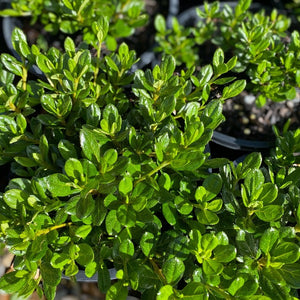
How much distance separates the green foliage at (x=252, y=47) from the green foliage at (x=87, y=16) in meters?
0.13

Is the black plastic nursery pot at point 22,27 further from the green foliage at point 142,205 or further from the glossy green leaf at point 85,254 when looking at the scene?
the glossy green leaf at point 85,254

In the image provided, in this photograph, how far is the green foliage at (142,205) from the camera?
97 centimetres

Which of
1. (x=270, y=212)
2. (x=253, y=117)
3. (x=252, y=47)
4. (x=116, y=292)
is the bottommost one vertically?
(x=253, y=117)

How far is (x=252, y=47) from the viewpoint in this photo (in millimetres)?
1457

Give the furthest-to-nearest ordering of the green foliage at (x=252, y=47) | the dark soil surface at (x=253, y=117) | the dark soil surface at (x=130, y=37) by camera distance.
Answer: the dark soil surface at (x=130, y=37) → the dark soil surface at (x=253, y=117) → the green foliage at (x=252, y=47)

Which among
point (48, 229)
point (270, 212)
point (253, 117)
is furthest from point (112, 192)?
point (253, 117)

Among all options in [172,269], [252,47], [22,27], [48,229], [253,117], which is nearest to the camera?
[172,269]

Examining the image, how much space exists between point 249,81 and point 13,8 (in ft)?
3.54

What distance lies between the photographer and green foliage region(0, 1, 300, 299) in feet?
3.17

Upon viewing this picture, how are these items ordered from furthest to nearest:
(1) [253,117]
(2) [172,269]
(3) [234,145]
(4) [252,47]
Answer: (1) [253,117] < (3) [234,145] < (4) [252,47] < (2) [172,269]

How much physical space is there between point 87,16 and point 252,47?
0.61 meters

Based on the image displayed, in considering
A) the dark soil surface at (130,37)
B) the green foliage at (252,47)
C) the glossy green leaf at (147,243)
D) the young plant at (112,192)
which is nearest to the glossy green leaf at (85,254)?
the young plant at (112,192)

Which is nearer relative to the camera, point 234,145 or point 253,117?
point 234,145

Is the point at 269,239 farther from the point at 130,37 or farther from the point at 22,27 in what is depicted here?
the point at 22,27
